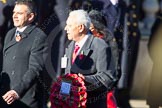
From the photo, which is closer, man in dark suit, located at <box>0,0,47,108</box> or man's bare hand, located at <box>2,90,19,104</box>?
man's bare hand, located at <box>2,90,19,104</box>

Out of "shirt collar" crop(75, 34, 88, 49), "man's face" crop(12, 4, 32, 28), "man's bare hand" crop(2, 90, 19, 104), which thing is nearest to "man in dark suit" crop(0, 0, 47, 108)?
"man's face" crop(12, 4, 32, 28)

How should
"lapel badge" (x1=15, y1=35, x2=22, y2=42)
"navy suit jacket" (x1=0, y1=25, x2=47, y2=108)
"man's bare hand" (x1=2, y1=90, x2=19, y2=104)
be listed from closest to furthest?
1. "man's bare hand" (x1=2, y1=90, x2=19, y2=104)
2. "navy suit jacket" (x1=0, y1=25, x2=47, y2=108)
3. "lapel badge" (x1=15, y1=35, x2=22, y2=42)

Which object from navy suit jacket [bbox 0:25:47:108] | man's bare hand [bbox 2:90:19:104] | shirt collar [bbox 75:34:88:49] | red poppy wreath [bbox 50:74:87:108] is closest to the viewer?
red poppy wreath [bbox 50:74:87:108]

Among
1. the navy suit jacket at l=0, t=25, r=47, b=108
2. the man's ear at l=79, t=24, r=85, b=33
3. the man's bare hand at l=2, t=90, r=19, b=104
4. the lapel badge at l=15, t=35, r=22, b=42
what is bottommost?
the man's bare hand at l=2, t=90, r=19, b=104

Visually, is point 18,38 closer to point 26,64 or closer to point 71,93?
point 26,64

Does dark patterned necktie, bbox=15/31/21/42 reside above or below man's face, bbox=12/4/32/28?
below

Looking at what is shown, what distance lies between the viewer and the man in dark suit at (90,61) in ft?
19.5

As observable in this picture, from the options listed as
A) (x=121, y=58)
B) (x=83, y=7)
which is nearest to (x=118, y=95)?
(x=121, y=58)

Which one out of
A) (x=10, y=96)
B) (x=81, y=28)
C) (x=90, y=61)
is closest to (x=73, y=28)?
(x=81, y=28)

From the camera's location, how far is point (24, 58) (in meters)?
6.39

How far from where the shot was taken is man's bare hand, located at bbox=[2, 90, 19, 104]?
606 centimetres

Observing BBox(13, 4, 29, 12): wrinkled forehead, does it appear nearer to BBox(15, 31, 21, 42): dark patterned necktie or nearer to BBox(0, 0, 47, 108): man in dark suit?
BBox(0, 0, 47, 108): man in dark suit

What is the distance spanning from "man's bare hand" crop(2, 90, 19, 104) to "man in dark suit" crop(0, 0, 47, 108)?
143mm

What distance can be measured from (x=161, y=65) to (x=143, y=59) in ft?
5.14
